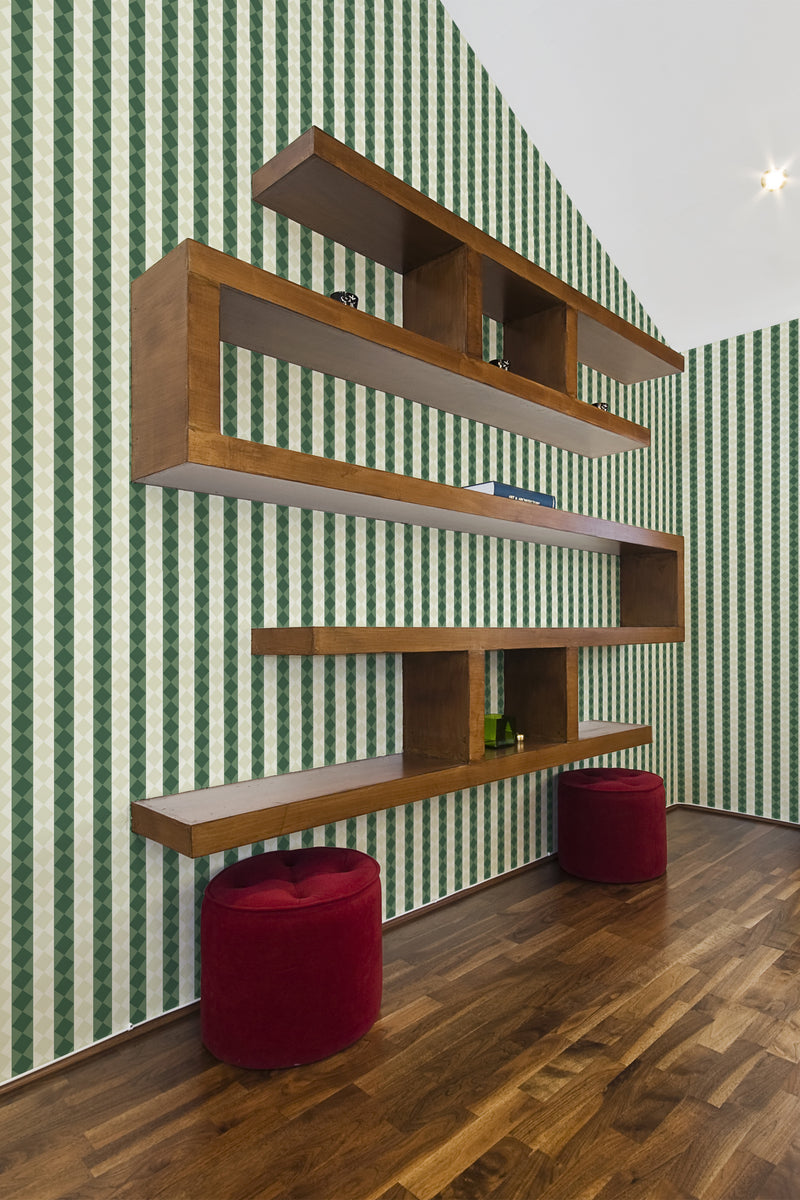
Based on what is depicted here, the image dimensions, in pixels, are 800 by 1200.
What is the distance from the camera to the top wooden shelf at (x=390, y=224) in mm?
2049

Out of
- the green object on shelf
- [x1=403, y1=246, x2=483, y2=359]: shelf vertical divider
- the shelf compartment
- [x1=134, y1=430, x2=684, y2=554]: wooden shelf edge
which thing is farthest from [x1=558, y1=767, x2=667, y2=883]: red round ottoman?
[x1=403, y1=246, x2=483, y2=359]: shelf vertical divider

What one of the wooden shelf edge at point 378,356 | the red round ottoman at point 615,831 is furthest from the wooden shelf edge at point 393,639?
the wooden shelf edge at point 378,356

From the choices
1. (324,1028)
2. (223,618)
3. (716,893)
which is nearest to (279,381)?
(223,618)

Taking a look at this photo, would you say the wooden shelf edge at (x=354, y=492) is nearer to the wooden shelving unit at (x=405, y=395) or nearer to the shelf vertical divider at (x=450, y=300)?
the wooden shelving unit at (x=405, y=395)

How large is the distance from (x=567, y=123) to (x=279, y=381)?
1818 millimetres

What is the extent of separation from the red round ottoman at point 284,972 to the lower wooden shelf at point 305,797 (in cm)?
17

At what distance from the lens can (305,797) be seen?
1.90 m

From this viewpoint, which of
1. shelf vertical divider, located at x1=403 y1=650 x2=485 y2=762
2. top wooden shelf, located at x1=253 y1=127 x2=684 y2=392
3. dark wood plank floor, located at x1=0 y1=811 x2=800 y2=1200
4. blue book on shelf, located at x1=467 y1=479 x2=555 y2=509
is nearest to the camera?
dark wood plank floor, located at x1=0 y1=811 x2=800 y2=1200

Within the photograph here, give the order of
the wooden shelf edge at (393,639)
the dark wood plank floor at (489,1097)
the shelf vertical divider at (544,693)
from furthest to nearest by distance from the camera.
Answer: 1. the shelf vertical divider at (544,693)
2. the wooden shelf edge at (393,639)
3. the dark wood plank floor at (489,1097)

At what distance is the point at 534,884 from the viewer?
296 centimetres

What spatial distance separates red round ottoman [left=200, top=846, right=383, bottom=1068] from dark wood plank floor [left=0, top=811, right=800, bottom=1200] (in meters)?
0.06

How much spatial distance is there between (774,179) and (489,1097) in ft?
11.1

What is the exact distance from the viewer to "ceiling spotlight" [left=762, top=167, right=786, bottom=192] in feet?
9.84

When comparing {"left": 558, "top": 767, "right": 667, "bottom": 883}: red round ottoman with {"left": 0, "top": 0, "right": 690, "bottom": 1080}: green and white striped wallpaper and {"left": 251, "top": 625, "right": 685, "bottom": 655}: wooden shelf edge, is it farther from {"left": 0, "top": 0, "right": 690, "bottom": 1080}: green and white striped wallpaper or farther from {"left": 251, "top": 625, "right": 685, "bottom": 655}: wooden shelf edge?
{"left": 251, "top": 625, "right": 685, "bottom": 655}: wooden shelf edge
